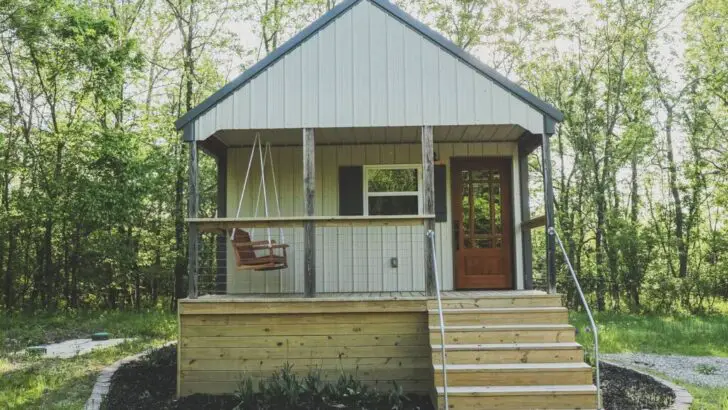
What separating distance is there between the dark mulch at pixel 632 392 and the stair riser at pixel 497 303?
107 centimetres

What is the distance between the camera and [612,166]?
14.7 meters

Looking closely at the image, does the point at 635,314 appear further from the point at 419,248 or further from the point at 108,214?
the point at 108,214

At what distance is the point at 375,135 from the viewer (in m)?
7.79

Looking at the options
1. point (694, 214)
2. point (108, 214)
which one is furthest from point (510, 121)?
point (694, 214)

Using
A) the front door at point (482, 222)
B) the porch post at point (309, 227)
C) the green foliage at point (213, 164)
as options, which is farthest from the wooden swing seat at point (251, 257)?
the green foliage at point (213, 164)

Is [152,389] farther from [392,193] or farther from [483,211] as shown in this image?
[483,211]

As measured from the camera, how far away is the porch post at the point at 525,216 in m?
7.91

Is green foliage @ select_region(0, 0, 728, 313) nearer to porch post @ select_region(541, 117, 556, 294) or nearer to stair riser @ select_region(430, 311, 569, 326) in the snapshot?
porch post @ select_region(541, 117, 556, 294)

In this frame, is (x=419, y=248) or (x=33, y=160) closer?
(x=419, y=248)

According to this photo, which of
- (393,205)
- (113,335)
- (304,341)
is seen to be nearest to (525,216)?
(393,205)

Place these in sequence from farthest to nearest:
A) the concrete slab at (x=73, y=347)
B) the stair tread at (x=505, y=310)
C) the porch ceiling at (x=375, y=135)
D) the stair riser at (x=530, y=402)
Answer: the concrete slab at (x=73, y=347) → the porch ceiling at (x=375, y=135) → the stair tread at (x=505, y=310) → the stair riser at (x=530, y=402)

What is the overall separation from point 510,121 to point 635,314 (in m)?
8.86

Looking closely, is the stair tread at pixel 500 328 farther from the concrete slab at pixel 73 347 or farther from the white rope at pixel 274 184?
the concrete slab at pixel 73 347

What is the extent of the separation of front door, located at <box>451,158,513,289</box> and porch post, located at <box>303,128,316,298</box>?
252cm
